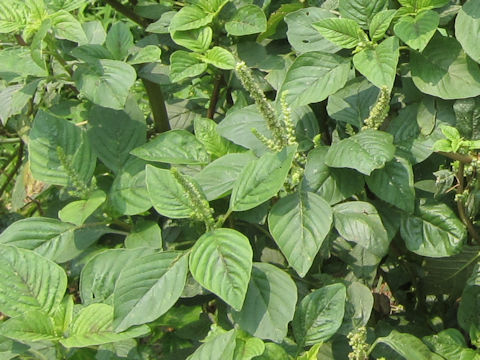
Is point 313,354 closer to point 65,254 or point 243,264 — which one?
point 243,264

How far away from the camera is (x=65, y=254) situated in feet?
4.54

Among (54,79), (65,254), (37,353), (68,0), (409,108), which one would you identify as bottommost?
(37,353)

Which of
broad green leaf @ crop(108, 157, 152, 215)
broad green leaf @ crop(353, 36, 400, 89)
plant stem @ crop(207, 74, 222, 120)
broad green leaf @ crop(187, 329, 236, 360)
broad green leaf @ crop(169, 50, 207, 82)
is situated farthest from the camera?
plant stem @ crop(207, 74, 222, 120)

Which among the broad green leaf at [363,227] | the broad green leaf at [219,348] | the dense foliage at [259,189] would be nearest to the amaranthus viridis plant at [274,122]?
the dense foliage at [259,189]

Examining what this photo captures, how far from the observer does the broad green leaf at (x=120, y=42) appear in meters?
1.53

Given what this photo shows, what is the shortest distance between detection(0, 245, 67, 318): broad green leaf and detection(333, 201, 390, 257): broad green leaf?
54 centimetres

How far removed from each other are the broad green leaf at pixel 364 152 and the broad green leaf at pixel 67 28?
571 millimetres

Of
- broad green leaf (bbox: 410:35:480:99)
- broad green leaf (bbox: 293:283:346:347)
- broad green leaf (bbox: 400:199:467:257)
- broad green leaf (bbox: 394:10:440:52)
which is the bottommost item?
broad green leaf (bbox: 293:283:346:347)

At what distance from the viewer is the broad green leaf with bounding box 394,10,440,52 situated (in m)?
1.25

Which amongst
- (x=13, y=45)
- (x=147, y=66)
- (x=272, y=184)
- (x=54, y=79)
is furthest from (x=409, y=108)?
(x=13, y=45)

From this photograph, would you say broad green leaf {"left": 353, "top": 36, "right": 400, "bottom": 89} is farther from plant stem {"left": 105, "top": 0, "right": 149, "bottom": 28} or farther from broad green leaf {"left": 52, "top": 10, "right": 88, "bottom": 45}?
plant stem {"left": 105, "top": 0, "right": 149, "bottom": 28}

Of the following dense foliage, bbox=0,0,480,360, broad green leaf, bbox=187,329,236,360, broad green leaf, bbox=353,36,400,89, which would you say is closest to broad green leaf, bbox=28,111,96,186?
dense foliage, bbox=0,0,480,360

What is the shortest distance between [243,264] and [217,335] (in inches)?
5.5

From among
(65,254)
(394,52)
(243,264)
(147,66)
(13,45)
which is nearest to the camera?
(243,264)
